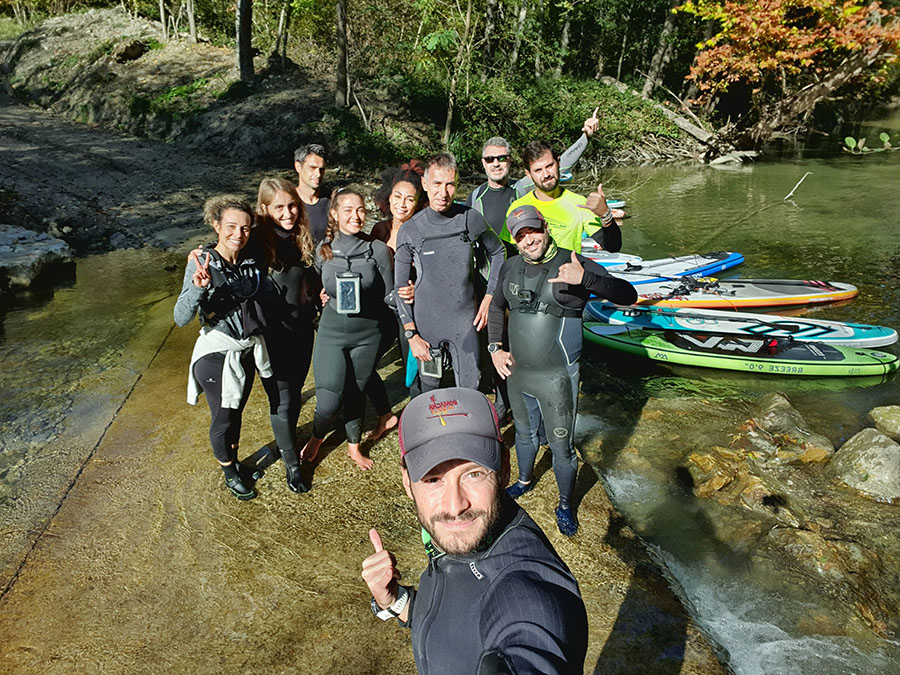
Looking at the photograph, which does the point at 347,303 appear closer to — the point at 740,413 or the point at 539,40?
the point at 740,413

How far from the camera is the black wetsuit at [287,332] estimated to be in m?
3.71

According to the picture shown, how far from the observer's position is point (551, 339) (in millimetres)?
3477

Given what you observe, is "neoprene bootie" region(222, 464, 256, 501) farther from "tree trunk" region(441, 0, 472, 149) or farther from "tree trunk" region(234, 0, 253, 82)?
"tree trunk" region(234, 0, 253, 82)

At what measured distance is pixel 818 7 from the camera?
57.2 feet

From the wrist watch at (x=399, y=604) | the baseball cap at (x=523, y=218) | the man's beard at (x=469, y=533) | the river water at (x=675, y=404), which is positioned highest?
the baseball cap at (x=523, y=218)

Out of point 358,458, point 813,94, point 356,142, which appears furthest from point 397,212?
point 813,94

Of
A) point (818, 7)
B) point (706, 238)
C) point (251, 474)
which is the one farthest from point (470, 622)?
point (818, 7)

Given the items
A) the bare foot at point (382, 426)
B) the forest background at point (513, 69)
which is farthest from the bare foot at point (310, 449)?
the forest background at point (513, 69)

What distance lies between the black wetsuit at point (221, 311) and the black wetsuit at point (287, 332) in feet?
0.63

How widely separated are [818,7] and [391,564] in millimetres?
22202

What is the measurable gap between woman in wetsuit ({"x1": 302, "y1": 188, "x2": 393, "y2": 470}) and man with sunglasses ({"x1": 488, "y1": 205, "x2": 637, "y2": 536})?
92 cm

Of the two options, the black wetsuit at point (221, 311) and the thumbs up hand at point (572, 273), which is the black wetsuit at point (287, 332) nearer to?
the black wetsuit at point (221, 311)

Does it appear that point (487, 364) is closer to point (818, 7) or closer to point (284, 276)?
→ point (284, 276)

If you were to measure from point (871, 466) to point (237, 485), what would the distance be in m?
4.79
